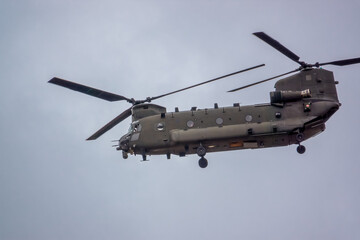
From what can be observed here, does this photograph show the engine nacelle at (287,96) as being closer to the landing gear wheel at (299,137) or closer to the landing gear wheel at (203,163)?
the landing gear wheel at (299,137)

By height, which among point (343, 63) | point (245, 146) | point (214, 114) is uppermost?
point (343, 63)

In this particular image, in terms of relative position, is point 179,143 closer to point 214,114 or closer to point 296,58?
point 214,114

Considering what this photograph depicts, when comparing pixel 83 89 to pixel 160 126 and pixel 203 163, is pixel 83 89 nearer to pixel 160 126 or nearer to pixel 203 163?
pixel 160 126

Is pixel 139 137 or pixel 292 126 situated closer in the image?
pixel 292 126

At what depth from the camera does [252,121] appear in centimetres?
3216

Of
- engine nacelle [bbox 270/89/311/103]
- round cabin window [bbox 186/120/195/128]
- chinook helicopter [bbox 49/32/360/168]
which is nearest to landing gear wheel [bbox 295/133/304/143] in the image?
chinook helicopter [bbox 49/32/360/168]

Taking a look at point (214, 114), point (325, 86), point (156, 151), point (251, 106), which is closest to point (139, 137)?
point (156, 151)

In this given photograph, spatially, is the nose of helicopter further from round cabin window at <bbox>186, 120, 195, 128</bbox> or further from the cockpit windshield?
round cabin window at <bbox>186, 120, 195, 128</bbox>

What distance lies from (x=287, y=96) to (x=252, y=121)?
8.81ft

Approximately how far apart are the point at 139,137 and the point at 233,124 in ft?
20.1

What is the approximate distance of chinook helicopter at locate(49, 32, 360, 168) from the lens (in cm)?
3178

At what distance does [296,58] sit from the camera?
32.7m

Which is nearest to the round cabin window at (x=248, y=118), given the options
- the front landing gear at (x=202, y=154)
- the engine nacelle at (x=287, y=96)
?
the engine nacelle at (x=287, y=96)

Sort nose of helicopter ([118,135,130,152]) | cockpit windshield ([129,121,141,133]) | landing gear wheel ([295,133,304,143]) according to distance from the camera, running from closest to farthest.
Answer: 1. landing gear wheel ([295,133,304,143])
2. nose of helicopter ([118,135,130,152])
3. cockpit windshield ([129,121,141,133])
